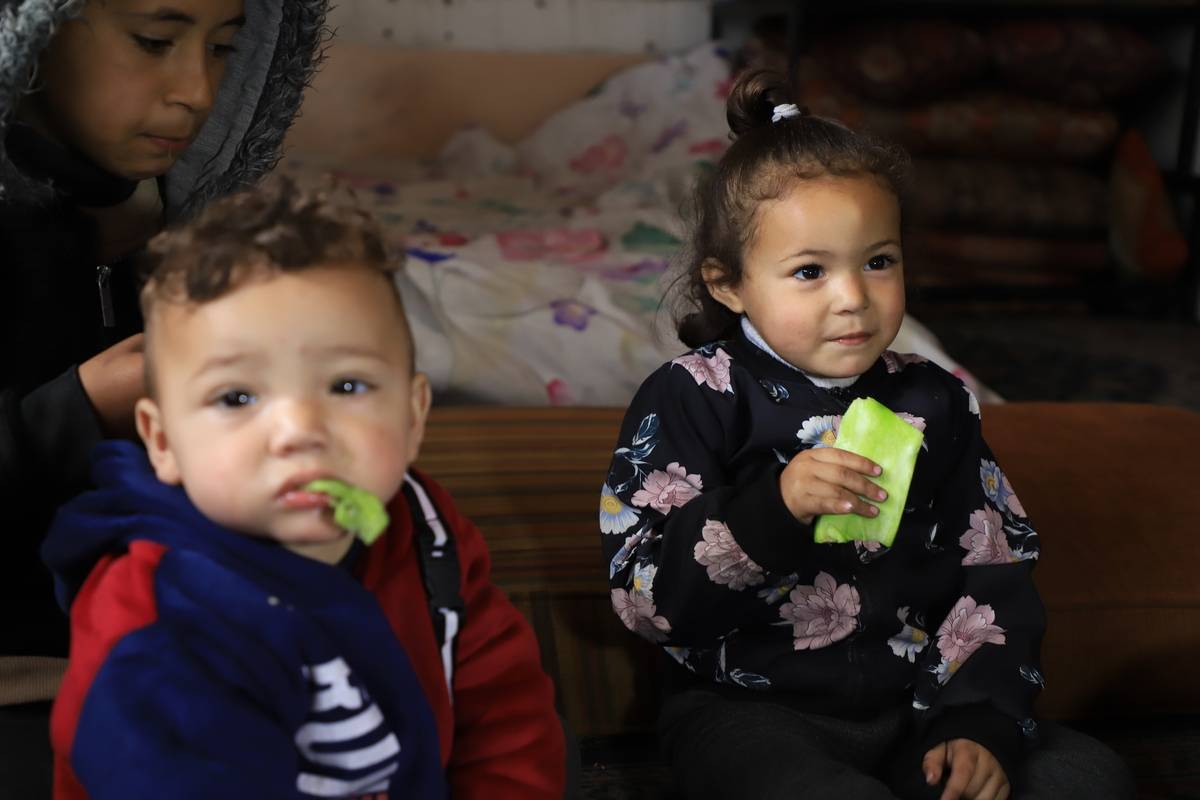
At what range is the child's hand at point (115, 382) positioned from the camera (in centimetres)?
84

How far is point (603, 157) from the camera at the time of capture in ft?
10.8

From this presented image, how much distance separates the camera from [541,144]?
3418 millimetres

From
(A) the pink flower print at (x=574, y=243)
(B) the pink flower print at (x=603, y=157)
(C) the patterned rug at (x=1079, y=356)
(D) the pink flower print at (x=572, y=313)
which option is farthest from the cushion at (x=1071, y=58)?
(D) the pink flower print at (x=572, y=313)

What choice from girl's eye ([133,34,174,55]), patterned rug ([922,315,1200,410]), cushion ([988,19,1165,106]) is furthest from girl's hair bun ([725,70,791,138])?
cushion ([988,19,1165,106])

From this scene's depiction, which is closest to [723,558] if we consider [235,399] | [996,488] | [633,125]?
[996,488]

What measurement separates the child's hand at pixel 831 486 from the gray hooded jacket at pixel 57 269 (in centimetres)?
48

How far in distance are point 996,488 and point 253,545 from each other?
702 mm

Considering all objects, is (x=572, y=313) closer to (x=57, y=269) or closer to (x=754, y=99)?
(x=754, y=99)

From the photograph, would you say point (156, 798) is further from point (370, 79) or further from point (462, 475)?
point (370, 79)

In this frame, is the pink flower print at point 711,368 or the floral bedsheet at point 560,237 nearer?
the pink flower print at point 711,368

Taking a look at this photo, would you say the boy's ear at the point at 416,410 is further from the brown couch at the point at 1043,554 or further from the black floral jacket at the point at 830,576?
the brown couch at the point at 1043,554

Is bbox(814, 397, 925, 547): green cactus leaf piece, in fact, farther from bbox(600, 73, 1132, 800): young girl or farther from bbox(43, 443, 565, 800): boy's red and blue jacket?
bbox(43, 443, 565, 800): boy's red and blue jacket

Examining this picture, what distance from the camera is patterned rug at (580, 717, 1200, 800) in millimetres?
1194

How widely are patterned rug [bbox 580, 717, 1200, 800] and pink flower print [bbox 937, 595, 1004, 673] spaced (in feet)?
0.93
